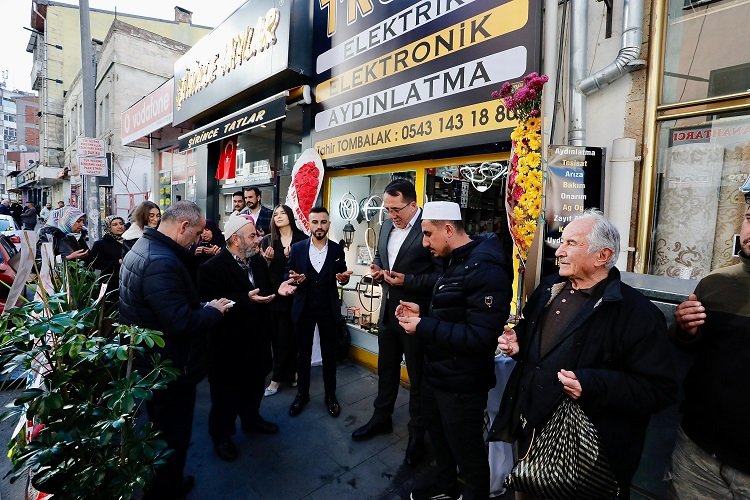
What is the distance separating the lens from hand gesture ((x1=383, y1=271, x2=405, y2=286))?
Answer: 2.99m

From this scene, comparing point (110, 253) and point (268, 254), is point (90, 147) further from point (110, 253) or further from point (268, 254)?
point (268, 254)

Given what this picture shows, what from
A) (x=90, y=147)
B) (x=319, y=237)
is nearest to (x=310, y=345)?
(x=319, y=237)

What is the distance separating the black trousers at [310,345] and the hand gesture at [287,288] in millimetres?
392

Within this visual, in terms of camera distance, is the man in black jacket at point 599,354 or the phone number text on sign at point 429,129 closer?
the man in black jacket at point 599,354

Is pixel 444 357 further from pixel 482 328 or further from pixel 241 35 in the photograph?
pixel 241 35

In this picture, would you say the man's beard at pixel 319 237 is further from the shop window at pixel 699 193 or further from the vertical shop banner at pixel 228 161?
the vertical shop banner at pixel 228 161

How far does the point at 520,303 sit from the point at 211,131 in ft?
20.7

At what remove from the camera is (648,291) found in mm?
1990

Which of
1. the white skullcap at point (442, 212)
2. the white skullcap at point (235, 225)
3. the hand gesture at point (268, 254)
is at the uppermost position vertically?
the white skullcap at point (442, 212)

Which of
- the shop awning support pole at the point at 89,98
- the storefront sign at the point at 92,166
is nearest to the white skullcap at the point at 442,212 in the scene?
the storefront sign at the point at 92,166

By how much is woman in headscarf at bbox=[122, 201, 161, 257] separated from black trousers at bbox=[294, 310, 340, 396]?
196cm

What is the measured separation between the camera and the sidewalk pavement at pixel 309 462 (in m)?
2.67

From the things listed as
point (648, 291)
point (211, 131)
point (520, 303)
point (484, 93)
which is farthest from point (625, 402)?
point (211, 131)

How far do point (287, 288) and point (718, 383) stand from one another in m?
2.93
